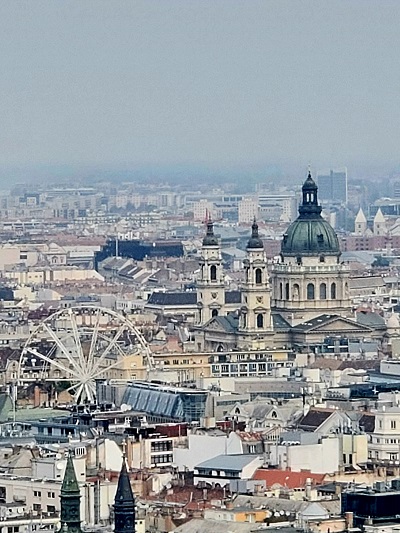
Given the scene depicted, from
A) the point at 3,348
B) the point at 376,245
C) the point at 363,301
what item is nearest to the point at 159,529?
the point at 3,348

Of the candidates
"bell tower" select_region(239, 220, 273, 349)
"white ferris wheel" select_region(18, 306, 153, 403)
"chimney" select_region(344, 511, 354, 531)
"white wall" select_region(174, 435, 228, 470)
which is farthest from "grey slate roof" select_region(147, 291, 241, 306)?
"chimney" select_region(344, 511, 354, 531)

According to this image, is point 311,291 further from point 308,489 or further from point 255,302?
point 308,489

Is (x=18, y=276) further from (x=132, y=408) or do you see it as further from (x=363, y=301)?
(x=132, y=408)

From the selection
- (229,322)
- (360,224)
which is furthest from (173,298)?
(360,224)

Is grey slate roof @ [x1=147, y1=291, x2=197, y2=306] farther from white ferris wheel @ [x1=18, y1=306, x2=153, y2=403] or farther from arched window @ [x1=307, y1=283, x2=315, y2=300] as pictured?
white ferris wheel @ [x1=18, y1=306, x2=153, y2=403]

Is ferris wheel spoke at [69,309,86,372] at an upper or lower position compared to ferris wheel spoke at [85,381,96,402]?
upper

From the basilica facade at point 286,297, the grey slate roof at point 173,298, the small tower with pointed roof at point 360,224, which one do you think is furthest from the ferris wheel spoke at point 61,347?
the small tower with pointed roof at point 360,224

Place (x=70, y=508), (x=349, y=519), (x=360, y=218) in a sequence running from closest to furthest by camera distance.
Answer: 1. (x=70, y=508)
2. (x=349, y=519)
3. (x=360, y=218)

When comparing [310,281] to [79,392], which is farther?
[310,281]
